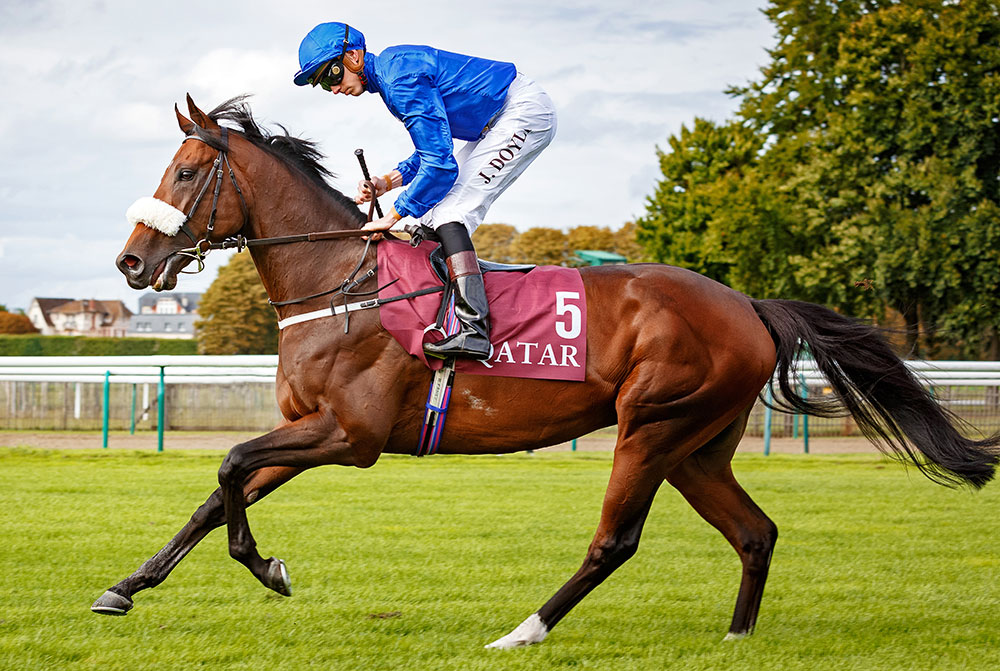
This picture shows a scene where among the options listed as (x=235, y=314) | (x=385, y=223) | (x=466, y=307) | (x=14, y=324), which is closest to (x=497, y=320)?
(x=466, y=307)

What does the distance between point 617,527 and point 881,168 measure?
2154cm

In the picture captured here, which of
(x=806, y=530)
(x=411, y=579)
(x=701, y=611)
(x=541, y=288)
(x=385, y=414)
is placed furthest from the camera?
(x=806, y=530)

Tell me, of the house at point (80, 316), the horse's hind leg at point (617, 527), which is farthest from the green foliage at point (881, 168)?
the house at point (80, 316)

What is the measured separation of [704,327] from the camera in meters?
4.64

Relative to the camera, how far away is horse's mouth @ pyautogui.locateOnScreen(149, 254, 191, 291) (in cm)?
437

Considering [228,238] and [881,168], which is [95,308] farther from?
[228,238]

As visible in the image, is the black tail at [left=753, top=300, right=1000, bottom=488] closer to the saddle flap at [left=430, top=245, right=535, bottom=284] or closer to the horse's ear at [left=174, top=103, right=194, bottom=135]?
the saddle flap at [left=430, top=245, right=535, bottom=284]

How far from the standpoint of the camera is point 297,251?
4.59m

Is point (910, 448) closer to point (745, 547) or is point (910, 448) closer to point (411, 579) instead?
point (745, 547)

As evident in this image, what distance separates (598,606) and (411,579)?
112cm

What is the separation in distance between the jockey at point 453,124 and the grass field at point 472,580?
1406 mm

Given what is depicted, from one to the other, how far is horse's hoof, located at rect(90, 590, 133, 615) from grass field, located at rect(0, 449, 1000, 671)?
0.17 m

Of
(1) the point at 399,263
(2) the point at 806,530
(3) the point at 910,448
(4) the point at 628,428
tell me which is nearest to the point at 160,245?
(1) the point at 399,263

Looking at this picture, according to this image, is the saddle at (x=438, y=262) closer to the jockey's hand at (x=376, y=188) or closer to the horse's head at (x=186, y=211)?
the jockey's hand at (x=376, y=188)
